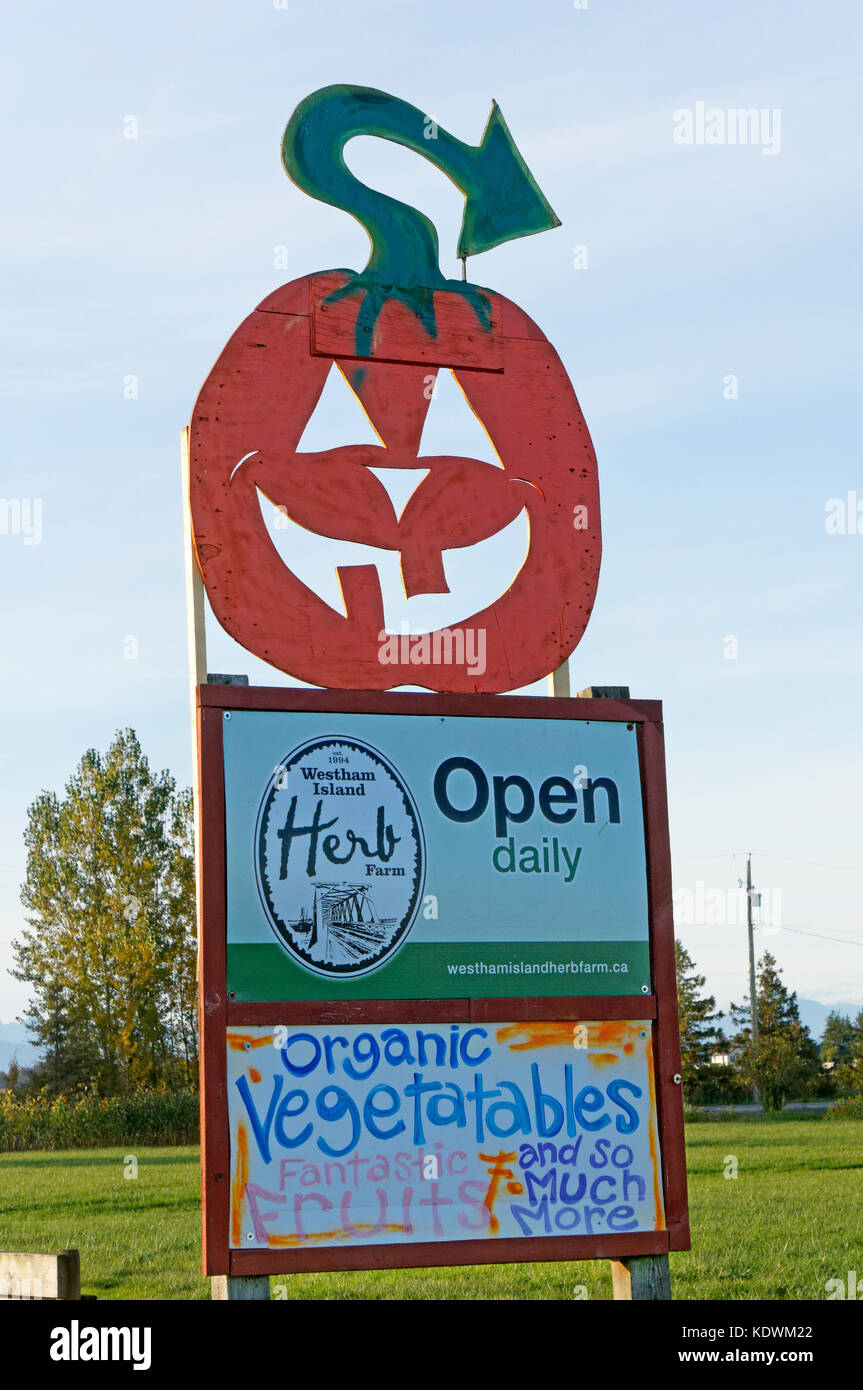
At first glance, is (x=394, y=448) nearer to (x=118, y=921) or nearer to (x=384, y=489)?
(x=384, y=489)

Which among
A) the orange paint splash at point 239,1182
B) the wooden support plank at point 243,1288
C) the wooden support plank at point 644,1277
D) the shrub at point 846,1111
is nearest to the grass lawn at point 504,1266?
the wooden support plank at point 644,1277

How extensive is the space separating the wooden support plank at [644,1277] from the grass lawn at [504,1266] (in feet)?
13.4

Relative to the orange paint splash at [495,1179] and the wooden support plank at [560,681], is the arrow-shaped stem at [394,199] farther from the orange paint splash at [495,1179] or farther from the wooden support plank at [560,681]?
the orange paint splash at [495,1179]

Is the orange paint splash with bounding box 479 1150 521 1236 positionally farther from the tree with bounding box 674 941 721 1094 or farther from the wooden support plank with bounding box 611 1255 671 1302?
the tree with bounding box 674 941 721 1094

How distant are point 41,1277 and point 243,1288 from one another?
946 millimetres

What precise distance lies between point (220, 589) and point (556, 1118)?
2.59m

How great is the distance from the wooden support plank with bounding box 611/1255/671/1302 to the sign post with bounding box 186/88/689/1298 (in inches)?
0.6

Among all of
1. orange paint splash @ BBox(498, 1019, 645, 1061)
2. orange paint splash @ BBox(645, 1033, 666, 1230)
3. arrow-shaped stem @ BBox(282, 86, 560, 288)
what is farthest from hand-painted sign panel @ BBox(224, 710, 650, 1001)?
arrow-shaped stem @ BBox(282, 86, 560, 288)

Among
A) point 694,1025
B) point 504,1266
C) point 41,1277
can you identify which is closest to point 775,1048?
point 694,1025

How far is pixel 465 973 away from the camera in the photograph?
5.78 metres

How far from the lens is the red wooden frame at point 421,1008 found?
5.37 meters
